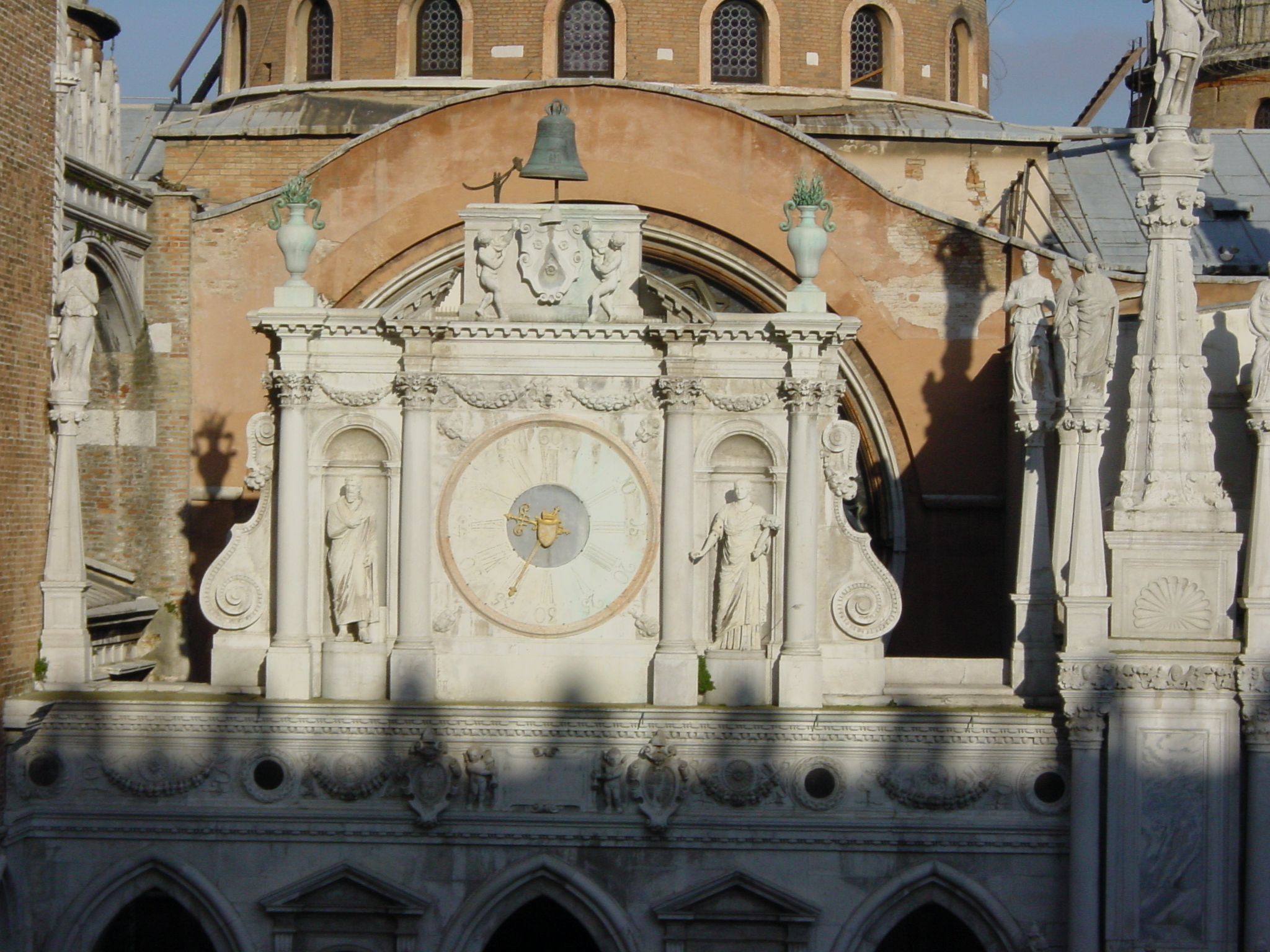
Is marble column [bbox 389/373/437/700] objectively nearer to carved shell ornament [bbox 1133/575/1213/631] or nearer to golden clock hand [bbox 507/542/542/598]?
golden clock hand [bbox 507/542/542/598]

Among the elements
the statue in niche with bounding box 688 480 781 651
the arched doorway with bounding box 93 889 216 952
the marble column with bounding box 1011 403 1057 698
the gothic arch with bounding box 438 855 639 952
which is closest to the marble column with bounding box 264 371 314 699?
the gothic arch with bounding box 438 855 639 952

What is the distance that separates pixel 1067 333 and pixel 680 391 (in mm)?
3949

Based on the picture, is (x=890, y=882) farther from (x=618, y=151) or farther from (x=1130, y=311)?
(x=618, y=151)

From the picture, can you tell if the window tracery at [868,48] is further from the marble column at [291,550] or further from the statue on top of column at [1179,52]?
the marble column at [291,550]

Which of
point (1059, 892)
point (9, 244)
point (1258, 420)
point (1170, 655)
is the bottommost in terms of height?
point (1059, 892)

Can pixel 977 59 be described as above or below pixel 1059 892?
above

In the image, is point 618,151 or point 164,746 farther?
point 618,151

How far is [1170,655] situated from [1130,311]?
725 cm

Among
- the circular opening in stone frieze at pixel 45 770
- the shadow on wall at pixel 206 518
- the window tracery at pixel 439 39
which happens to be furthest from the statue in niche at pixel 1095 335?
the window tracery at pixel 439 39

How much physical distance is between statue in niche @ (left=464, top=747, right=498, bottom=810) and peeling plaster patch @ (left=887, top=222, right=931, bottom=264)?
9.64 meters

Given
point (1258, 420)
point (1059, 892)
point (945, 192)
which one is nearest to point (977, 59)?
point (945, 192)

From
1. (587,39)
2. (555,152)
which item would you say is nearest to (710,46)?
(587,39)

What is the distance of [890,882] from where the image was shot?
22.2 meters

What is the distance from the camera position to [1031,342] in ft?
77.3
